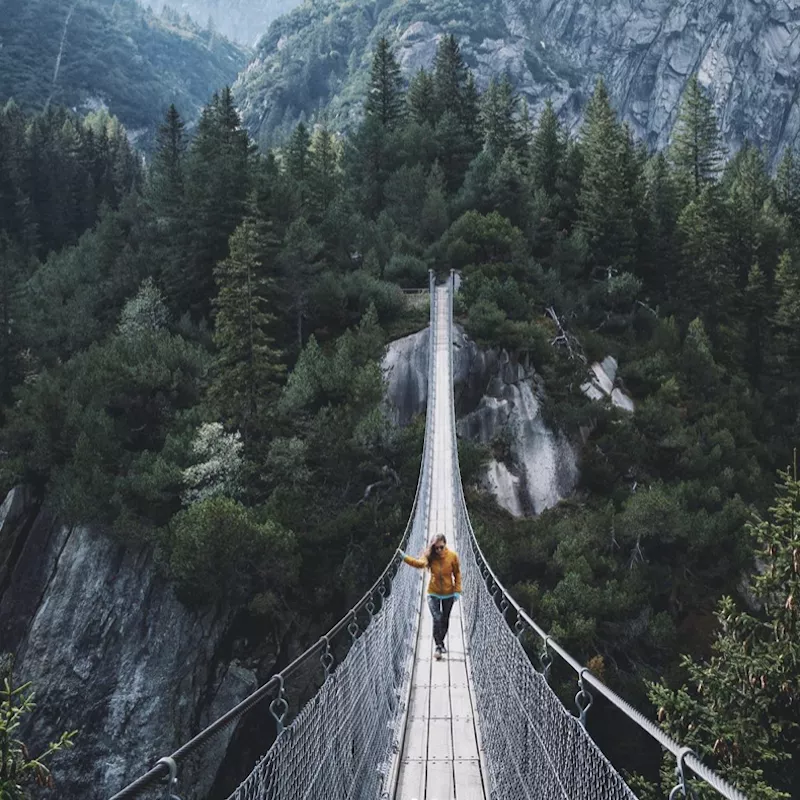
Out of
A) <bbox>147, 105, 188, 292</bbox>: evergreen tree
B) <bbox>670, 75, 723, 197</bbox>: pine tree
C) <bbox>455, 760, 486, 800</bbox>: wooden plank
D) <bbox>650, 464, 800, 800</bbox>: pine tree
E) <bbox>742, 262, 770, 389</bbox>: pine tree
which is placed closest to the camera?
<bbox>455, 760, 486, 800</bbox>: wooden plank

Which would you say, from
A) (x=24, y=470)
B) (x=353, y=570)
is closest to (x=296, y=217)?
(x=24, y=470)

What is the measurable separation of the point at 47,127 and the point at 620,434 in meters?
55.4

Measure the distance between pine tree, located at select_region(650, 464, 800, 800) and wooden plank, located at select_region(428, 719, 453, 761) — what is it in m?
3.28

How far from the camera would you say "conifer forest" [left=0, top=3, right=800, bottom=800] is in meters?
18.4

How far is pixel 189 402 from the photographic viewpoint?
23891 mm

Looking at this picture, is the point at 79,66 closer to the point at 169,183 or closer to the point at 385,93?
the point at 385,93

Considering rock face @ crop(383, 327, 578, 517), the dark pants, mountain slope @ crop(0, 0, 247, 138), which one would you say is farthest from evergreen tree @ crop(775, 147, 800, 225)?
mountain slope @ crop(0, 0, 247, 138)

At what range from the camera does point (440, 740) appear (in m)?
7.26

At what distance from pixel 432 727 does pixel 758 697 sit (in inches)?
175

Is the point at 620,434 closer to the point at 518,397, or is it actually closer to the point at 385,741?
the point at 518,397

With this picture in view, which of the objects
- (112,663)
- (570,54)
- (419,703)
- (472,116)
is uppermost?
(570,54)

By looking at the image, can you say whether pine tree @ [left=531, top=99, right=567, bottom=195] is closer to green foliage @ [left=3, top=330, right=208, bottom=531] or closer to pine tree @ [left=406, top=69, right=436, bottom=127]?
pine tree @ [left=406, top=69, right=436, bottom=127]

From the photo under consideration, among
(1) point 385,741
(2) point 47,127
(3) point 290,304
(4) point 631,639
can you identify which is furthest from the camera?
(2) point 47,127

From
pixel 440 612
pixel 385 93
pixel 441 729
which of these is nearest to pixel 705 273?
pixel 385 93
